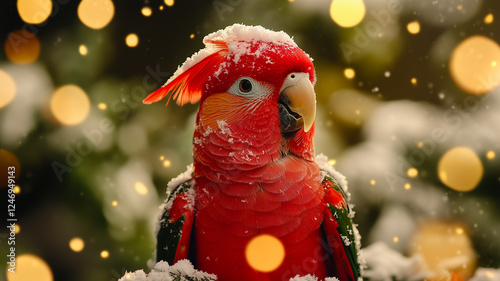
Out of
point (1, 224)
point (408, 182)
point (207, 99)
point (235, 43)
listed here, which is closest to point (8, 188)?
point (1, 224)

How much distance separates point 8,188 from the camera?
111 cm

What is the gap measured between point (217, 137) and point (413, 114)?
2.41 ft

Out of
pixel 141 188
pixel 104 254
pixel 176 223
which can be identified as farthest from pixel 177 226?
pixel 104 254

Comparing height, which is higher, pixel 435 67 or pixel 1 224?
Answer: pixel 435 67

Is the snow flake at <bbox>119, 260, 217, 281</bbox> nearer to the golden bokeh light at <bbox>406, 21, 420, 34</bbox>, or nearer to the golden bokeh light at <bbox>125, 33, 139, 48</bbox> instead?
the golden bokeh light at <bbox>125, 33, 139, 48</bbox>

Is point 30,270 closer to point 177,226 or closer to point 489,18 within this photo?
point 177,226

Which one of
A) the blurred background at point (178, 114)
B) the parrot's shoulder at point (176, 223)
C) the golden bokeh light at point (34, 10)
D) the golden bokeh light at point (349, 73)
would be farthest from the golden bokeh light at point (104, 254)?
the golden bokeh light at point (349, 73)

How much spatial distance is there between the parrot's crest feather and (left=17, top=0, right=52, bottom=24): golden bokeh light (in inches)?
20.2

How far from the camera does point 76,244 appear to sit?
1206 mm

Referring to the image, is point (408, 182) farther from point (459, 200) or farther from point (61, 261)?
point (61, 261)

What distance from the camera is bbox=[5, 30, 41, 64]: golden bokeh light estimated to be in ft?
3.67

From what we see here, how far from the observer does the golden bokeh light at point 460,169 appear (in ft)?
3.86

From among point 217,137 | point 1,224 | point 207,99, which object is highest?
point 207,99

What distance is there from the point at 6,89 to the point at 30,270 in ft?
1.90
